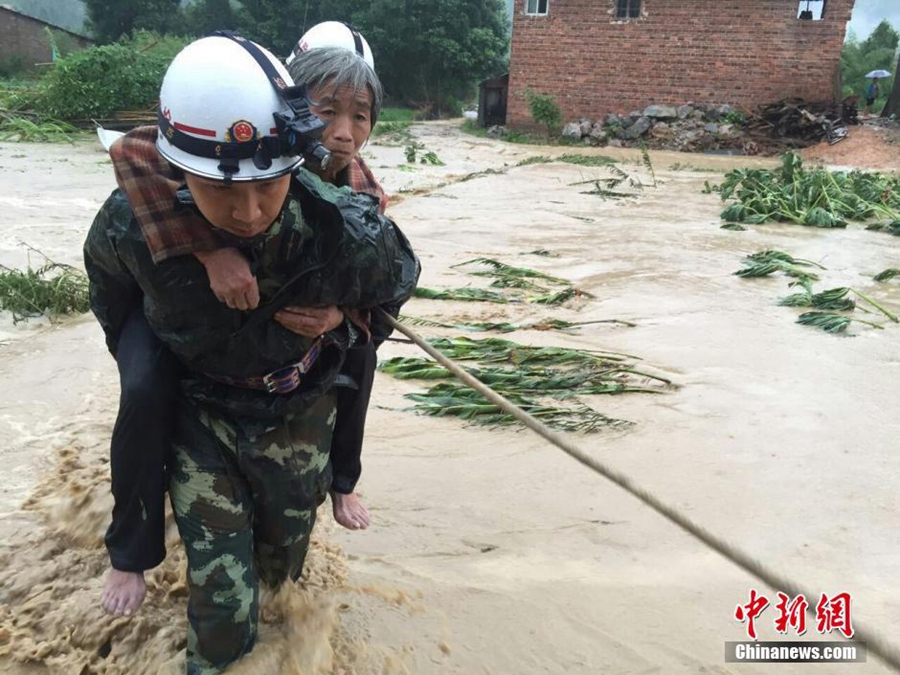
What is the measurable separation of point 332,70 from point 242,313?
33.5 inches

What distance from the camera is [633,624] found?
229 cm

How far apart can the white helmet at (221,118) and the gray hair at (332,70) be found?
2.01ft

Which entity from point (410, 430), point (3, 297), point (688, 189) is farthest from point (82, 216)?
point (688, 189)

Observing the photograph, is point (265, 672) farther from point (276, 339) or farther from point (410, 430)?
point (410, 430)

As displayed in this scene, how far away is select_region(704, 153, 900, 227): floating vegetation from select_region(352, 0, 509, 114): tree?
2251cm

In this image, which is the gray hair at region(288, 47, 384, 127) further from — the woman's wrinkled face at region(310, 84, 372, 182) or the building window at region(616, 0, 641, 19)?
the building window at region(616, 0, 641, 19)

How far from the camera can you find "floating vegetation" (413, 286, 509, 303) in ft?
17.8

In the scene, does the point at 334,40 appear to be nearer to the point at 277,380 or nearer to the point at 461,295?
the point at 277,380

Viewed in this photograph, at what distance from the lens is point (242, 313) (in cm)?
173

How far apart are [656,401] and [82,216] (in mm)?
6648

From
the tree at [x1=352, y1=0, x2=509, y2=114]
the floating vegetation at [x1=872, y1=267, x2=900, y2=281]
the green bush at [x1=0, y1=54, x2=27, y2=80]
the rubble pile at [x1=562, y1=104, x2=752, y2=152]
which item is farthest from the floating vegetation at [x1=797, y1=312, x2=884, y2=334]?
the green bush at [x1=0, y1=54, x2=27, y2=80]

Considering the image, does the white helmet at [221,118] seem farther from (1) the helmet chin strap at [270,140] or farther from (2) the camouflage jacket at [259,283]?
(2) the camouflage jacket at [259,283]

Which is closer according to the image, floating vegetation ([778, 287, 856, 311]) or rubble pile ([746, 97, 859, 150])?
floating vegetation ([778, 287, 856, 311])

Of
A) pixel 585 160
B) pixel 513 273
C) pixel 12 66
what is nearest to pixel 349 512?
pixel 513 273
